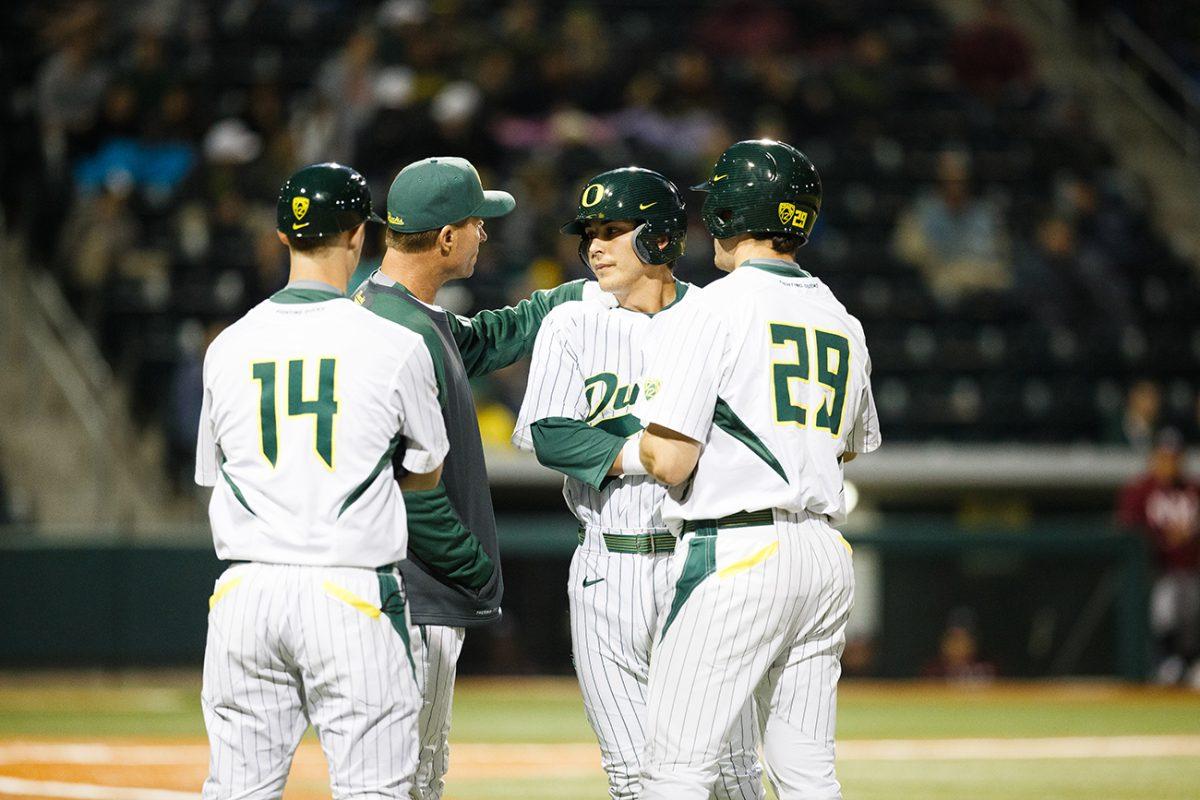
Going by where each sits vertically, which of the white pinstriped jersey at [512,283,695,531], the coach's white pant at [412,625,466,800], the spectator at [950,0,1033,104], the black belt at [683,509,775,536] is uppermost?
the spectator at [950,0,1033,104]

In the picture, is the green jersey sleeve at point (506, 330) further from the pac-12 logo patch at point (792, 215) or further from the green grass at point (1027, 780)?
the green grass at point (1027, 780)

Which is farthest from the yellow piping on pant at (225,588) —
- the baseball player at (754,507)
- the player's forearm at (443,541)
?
the baseball player at (754,507)

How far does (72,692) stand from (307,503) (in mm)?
8622

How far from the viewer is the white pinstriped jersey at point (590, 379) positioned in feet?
14.8

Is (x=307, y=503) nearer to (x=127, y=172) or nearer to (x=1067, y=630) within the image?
(x=1067, y=630)

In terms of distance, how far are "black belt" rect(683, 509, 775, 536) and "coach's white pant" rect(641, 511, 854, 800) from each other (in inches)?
0.5

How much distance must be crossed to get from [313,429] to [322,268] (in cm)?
44

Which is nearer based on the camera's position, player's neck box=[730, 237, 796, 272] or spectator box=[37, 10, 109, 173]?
player's neck box=[730, 237, 796, 272]

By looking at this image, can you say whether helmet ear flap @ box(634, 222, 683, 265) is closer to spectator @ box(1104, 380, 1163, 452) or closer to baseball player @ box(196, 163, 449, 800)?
baseball player @ box(196, 163, 449, 800)

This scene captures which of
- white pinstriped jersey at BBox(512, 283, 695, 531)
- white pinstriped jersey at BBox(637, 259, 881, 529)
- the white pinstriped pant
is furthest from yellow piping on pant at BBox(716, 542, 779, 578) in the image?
white pinstriped jersey at BBox(512, 283, 695, 531)

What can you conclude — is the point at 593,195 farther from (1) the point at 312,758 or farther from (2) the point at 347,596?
(1) the point at 312,758

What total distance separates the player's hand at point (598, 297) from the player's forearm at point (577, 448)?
0.36 m

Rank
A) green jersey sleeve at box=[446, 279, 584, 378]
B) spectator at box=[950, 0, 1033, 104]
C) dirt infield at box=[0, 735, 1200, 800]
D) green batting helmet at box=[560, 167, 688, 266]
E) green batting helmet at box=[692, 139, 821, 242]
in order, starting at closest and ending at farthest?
green batting helmet at box=[692, 139, 821, 242]
green batting helmet at box=[560, 167, 688, 266]
green jersey sleeve at box=[446, 279, 584, 378]
dirt infield at box=[0, 735, 1200, 800]
spectator at box=[950, 0, 1033, 104]

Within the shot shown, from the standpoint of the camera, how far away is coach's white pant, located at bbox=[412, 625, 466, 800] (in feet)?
14.0
